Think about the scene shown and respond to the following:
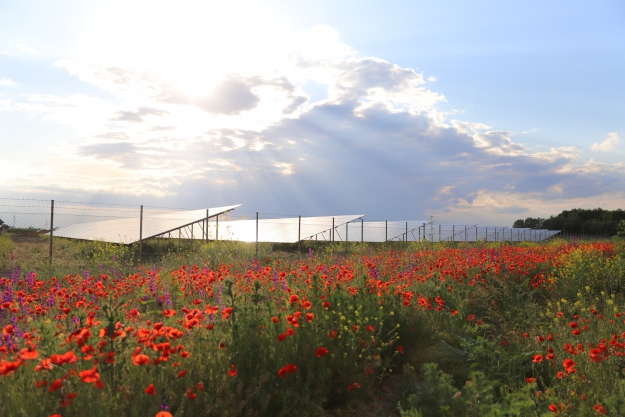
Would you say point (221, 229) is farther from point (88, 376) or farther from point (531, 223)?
point (531, 223)

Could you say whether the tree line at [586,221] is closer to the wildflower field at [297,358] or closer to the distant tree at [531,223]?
the distant tree at [531,223]

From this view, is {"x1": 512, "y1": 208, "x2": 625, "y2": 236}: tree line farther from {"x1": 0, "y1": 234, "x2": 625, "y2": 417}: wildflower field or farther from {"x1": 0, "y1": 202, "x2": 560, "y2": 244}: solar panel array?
{"x1": 0, "y1": 234, "x2": 625, "y2": 417}: wildflower field

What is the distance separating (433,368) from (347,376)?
92cm

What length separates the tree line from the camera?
→ 53469mm

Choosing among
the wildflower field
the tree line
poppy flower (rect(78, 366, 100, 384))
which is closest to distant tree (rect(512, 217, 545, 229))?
the tree line

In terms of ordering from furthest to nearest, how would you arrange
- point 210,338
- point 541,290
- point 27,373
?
point 541,290 < point 210,338 < point 27,373

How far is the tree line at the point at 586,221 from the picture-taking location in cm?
5347

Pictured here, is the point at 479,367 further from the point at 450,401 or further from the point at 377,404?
the point at 450,401

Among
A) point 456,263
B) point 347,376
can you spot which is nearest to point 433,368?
point 347,376

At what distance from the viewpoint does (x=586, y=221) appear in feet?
185

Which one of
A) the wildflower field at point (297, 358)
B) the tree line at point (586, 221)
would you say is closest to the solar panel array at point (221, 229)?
the wildflower field at point (297, 358)

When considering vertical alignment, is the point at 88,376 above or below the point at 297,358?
above

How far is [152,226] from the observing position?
18.1m

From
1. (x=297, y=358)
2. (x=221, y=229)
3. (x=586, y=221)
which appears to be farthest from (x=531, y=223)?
(x=297, y=358)
